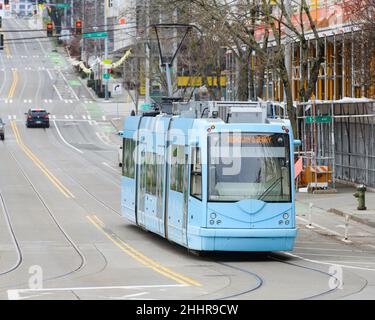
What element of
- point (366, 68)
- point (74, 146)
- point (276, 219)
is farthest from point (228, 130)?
point (74, 146)

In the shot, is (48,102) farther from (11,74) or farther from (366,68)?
(366,68)

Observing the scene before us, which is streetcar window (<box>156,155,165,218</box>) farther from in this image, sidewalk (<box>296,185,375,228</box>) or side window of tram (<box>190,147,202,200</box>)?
sidewalk (<box>296,185,375,228</box>)

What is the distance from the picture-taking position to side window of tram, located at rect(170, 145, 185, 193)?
2308 cm

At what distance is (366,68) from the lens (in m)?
36.3

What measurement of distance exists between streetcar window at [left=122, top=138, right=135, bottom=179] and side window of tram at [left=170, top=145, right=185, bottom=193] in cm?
445

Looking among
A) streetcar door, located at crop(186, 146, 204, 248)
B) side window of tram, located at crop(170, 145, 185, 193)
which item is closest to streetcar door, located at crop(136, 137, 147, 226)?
side window of tram, located at crop(170, 145, 185, 193)

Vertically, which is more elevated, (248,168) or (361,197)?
(248,168)

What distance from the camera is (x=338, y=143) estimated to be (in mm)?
47562
